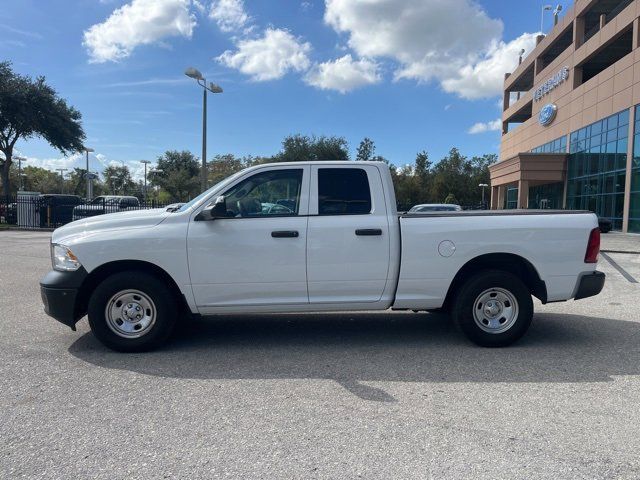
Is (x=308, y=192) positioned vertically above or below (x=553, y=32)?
below

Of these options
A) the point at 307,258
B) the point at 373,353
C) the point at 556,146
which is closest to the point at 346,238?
the point at 307,258

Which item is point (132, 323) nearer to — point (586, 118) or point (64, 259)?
point (64, 259)

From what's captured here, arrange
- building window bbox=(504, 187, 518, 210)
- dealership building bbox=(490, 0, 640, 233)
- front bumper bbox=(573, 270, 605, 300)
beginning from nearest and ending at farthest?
front bumper bbox=(573, 270, 605, 300), dealership building bbox=(490, 0, 640, 233), building window bbox=(504, 187, 518, 210)

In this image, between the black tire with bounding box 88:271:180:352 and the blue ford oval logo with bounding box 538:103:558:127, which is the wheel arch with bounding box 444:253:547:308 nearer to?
the black tire with bounding box 88:271:180:352

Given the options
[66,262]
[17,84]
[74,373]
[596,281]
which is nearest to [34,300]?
[66,262]

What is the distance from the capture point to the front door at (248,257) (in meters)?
4.93

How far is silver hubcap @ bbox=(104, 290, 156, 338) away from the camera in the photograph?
493cm

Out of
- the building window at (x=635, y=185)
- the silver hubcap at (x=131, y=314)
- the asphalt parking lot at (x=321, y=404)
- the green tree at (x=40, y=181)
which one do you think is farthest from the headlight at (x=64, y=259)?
the green tree at (x=40, y=181)

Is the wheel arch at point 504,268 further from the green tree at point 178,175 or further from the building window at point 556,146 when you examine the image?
the green tree at point 178,175

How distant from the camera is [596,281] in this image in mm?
5266

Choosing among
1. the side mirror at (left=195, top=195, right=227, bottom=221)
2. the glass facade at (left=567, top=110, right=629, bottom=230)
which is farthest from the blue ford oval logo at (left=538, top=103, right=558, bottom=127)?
the side mirror at (left=195, top=195, right=227, bottom=221)

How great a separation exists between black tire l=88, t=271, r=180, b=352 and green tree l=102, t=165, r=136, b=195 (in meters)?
97.4

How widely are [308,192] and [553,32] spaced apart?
42072 millimetres

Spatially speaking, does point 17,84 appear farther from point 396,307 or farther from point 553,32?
point 553,32
